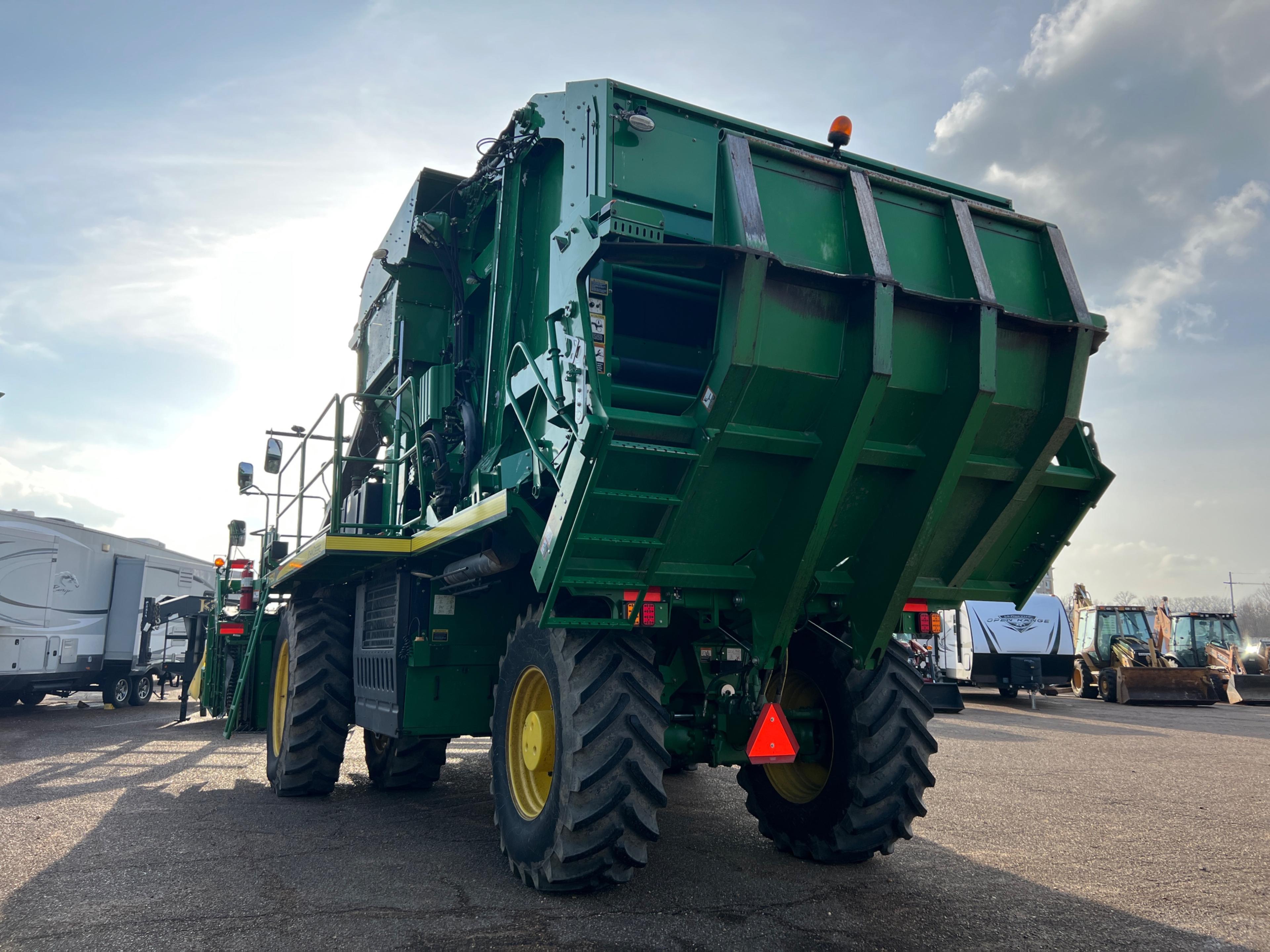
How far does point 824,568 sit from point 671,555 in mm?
908

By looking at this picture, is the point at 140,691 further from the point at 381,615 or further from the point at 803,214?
the point at 803,214

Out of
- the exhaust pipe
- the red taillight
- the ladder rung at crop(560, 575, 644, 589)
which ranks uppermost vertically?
the exhaust pipe

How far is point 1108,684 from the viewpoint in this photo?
842 inches

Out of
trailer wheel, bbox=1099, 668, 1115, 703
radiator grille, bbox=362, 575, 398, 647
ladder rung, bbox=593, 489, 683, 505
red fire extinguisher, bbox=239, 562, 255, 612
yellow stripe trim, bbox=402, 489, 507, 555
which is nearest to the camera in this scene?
ladder rung, bbox=593, 489, 683, 505

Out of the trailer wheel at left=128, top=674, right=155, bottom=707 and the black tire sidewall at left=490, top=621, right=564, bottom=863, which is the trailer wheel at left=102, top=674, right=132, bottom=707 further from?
the black tire sidewall at left=490, top=621, right=564, bottom=863

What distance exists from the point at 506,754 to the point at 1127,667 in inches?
783

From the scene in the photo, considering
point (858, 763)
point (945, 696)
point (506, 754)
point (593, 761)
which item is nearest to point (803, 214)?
point (593, 761)

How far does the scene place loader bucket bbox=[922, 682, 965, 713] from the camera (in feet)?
52.7

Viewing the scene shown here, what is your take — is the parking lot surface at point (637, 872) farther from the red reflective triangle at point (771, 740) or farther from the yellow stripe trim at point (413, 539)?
the yellow stripe trim at point (413, 539)

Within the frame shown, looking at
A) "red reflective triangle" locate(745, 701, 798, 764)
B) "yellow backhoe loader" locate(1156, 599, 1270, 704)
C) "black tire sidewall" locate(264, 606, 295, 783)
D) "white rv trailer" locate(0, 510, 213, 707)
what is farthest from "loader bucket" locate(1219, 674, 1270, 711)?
"white rv trailer" locate(0, 510, 213, 707)

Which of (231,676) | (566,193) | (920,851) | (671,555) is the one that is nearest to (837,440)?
(671,555)

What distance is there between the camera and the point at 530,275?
18.9ft

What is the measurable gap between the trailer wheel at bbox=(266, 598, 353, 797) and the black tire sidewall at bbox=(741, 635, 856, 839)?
377 cm

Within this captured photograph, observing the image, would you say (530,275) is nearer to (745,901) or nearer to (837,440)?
(837,440)
